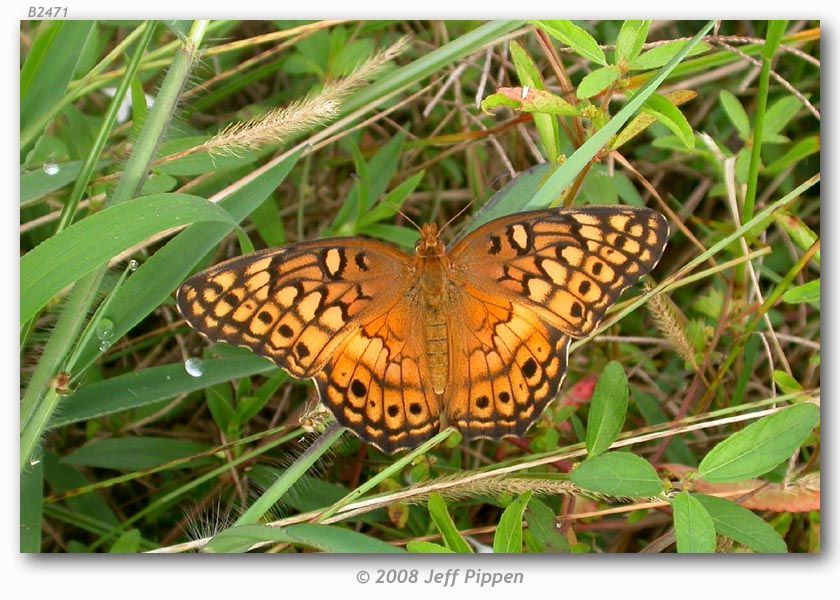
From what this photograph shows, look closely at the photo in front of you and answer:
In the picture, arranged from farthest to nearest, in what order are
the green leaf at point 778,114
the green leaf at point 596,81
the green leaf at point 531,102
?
the green leaf at point 778,114, the green leaf at point 531,102, the green leaf at point 596,81

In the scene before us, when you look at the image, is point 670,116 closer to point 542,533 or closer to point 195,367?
point 542,533

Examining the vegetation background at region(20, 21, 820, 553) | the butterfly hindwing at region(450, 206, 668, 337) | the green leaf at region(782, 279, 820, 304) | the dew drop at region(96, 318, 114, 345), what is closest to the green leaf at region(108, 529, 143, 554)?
the vegetation background at region(20, 21, 820, 553)

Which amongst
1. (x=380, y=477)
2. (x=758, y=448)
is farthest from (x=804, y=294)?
(x=380, y=477)

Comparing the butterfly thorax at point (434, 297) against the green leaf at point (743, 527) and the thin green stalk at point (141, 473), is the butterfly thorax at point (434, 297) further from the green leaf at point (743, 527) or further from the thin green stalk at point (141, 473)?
the green leaf at point (743, 527)

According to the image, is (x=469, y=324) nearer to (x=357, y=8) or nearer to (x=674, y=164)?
(x=357, y=8)

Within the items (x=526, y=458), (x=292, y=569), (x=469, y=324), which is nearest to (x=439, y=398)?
(x=469, y=324)

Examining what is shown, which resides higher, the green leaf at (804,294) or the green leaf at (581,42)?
the green leaf at (581,42)

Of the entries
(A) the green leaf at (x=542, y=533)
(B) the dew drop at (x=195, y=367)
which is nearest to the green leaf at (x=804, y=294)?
(A) the green leaf at (x=542, y=533)
